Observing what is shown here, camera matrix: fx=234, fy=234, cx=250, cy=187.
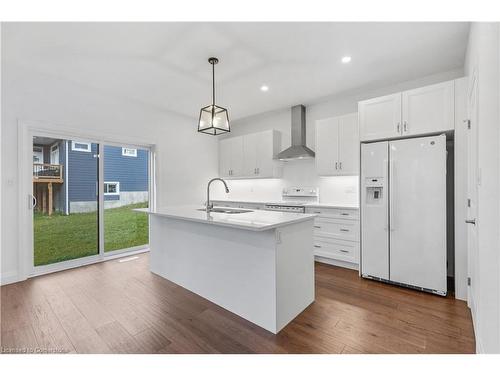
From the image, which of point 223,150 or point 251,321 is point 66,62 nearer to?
point 223,150

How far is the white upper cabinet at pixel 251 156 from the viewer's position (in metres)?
4.68

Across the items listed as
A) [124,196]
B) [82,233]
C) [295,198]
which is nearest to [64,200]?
[82,233]

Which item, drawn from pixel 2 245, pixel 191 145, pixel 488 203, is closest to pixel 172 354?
pixel 488 203

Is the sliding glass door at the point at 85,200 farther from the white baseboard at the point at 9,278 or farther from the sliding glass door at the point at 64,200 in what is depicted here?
Result: the white baseboard at the point at 9,278

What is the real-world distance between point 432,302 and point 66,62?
4929 mm

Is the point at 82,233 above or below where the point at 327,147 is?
below

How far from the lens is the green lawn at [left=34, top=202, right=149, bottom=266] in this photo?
3.34 meters

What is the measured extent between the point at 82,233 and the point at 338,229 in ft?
13.1

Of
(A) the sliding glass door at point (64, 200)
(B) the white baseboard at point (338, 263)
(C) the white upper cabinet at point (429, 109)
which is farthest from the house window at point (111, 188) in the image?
(C) the white upper cabinet at point (429, 109)

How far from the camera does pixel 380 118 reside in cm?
300

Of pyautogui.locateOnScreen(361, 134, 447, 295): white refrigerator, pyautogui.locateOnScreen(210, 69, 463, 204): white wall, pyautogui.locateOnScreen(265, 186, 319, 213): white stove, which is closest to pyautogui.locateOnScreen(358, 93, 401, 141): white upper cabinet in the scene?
pyautogui.locateOnScreen(361, 134, 447, 295): white refrigerator

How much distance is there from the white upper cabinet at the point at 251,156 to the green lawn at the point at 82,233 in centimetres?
202

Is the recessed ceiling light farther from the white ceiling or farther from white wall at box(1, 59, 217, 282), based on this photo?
white wall at box(1, 59, 217, 282)

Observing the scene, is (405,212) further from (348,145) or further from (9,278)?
(9,278)
